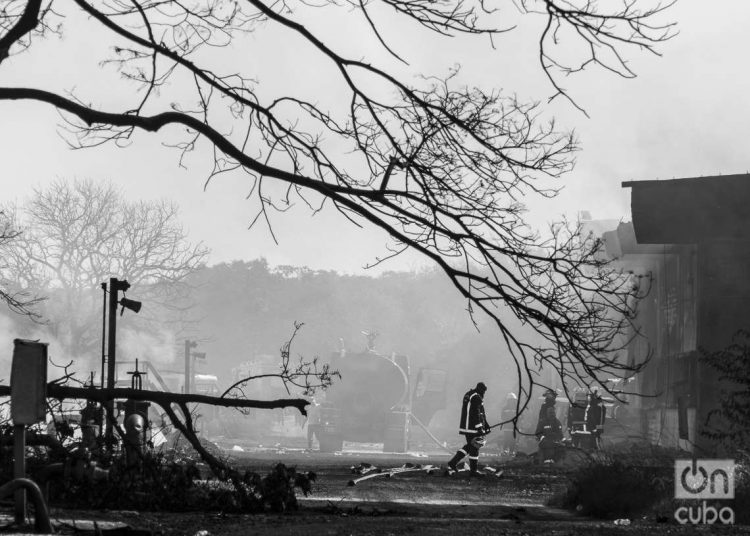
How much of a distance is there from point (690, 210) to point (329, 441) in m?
24.9

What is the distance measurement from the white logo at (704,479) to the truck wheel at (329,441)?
102 feet

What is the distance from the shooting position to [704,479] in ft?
44.9

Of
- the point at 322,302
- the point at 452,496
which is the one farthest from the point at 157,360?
the point at 452,496

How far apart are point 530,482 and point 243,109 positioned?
10.2 meters

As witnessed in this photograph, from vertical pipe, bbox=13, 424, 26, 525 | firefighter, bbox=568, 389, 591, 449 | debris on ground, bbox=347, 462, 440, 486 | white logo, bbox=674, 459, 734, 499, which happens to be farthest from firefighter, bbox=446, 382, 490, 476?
vertical pipe, bbox=13, 424, 26, 525

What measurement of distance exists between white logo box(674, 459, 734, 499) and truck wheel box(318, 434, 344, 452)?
102 feet

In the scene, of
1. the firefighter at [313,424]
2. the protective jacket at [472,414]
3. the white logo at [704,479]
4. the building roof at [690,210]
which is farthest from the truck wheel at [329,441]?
the white logo at [704,479]

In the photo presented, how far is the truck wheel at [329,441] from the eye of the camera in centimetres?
4509

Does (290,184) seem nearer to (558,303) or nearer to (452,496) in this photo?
(558,303)

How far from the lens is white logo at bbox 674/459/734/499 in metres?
12.6

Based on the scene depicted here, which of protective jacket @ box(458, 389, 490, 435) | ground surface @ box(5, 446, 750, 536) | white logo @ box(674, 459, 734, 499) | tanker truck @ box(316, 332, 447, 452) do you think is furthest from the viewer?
tanker truck @ box(316, 332, 447, 452)

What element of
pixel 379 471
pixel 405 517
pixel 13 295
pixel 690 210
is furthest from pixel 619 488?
pixel 13 295

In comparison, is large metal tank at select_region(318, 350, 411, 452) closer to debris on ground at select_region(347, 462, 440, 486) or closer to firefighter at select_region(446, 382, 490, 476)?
debris on ground at select_region(347, 462, 440, 486)

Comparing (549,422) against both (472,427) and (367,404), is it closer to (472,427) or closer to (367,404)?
(472,427)
